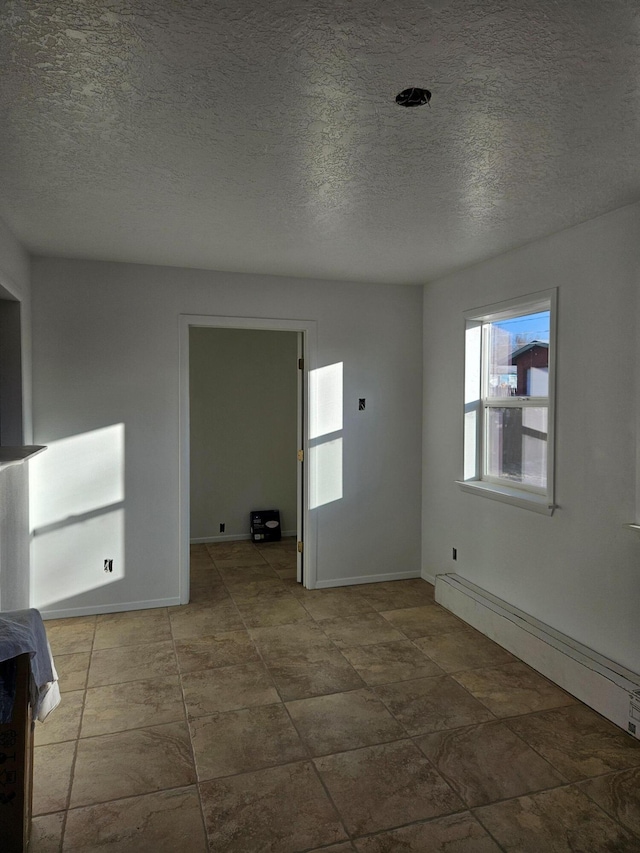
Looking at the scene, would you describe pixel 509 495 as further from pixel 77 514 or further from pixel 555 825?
pixel 77 514

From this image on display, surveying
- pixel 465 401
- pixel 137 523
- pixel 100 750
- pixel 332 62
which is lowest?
pixel 100 750

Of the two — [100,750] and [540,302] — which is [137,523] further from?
[540,302]

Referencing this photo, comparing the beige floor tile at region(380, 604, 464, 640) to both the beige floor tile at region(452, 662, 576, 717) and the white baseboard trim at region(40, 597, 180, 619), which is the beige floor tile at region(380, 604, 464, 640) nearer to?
the beige floor tile at region(452, 662, 576, 717)

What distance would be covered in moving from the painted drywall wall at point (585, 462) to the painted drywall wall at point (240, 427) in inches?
119

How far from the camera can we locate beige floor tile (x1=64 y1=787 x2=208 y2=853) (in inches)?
83.4

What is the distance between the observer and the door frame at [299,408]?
4.59m

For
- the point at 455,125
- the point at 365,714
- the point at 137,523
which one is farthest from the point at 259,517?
the point at 455,125

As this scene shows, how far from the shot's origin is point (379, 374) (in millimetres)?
5137

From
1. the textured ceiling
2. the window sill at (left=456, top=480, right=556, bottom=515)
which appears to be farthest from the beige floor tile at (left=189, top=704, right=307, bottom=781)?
the textured ceiling

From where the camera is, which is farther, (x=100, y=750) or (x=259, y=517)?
(x=259, y=517)

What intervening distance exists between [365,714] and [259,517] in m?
3.82

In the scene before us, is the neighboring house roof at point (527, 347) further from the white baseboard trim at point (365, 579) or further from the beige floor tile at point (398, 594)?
the white baseboard trim at point (365, 579)

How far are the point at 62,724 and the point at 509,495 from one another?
116 inches

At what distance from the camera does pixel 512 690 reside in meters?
3.28
